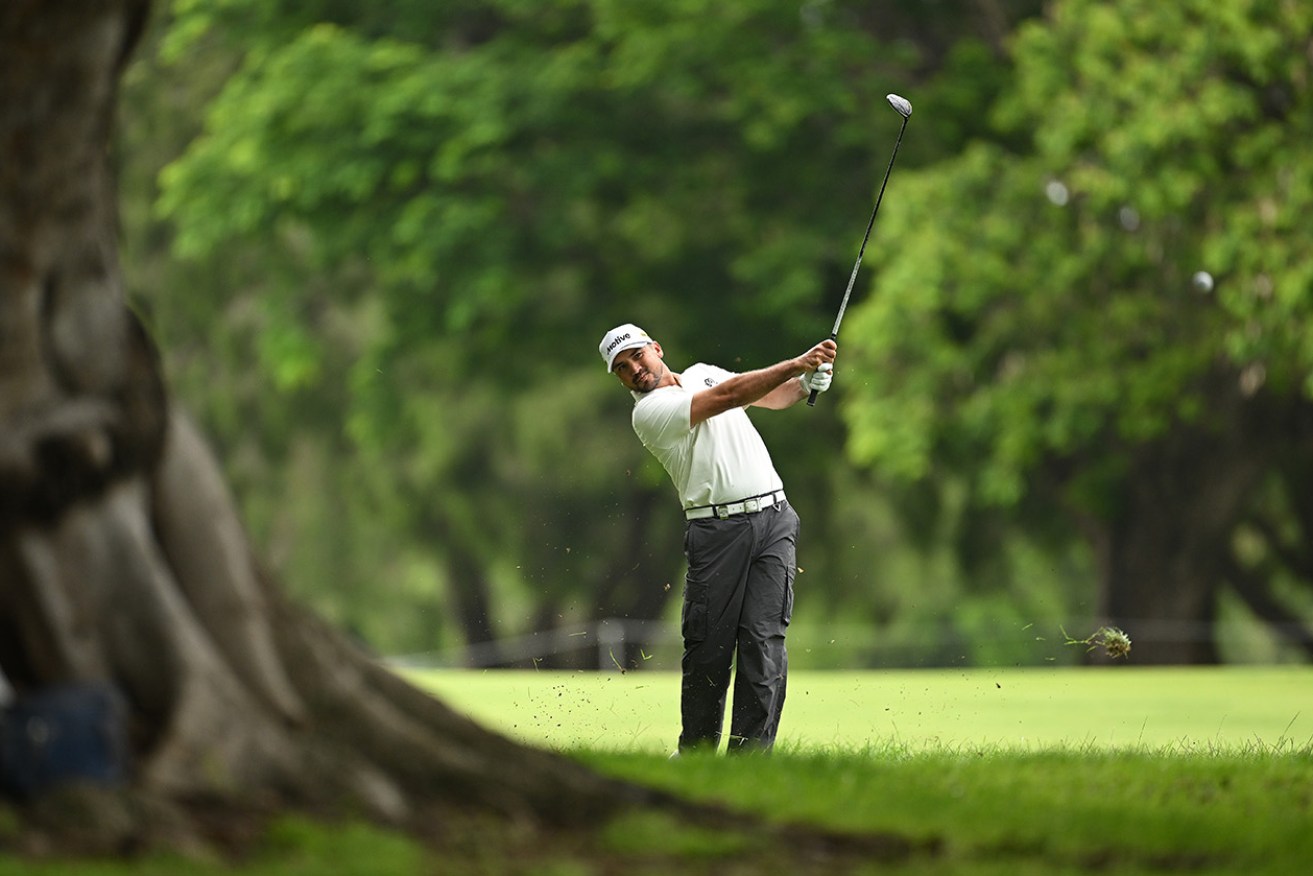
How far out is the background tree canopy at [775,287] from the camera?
802 inches

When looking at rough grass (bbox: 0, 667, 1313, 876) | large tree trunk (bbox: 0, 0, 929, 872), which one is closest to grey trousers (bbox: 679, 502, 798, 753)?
rough grass (bbox: 0, 667, 1313, 876)

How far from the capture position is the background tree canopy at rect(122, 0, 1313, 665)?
20.4 metres

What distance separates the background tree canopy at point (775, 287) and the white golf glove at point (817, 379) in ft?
34.2

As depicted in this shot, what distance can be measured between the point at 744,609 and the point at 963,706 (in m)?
8.81

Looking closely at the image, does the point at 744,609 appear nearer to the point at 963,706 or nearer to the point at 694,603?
the point at 694,603

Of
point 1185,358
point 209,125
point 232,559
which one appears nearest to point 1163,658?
point 1185,358

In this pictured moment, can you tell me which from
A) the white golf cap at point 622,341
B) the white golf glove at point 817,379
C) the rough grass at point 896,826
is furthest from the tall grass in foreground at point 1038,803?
the white golf cap at point 622,341

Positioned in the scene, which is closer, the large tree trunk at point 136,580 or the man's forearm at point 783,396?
the large tree trunk at point 136,580

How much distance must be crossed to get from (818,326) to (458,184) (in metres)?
4.43

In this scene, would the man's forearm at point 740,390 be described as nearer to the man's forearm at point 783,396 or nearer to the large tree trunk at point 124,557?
the man's forearm at point 783,396

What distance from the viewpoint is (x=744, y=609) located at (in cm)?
927

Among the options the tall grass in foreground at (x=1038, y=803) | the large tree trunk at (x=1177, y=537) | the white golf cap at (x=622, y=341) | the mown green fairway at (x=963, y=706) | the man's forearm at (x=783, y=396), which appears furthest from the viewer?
the large tree trunk at (x=1177, y=537)

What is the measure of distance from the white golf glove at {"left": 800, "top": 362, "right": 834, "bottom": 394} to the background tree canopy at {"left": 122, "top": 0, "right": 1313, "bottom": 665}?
10.4m

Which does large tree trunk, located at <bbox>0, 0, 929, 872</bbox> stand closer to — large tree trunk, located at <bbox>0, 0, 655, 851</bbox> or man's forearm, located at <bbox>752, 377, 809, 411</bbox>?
large tree trunk, located at <bbox>0, 0, 655, 851</bbox>
